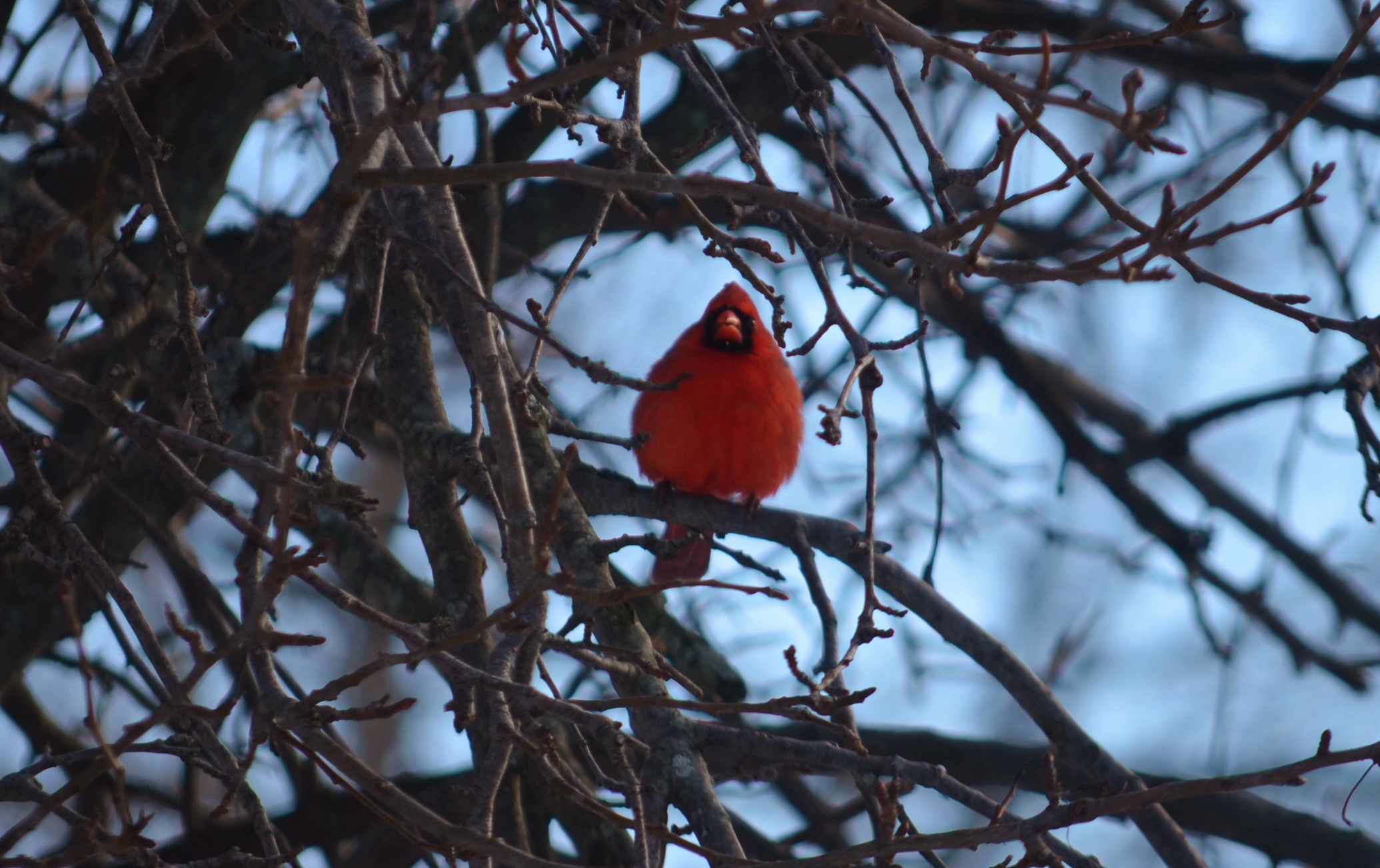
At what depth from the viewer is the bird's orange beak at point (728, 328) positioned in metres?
5.46

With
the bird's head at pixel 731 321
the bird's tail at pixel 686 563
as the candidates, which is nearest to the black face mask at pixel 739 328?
the bird's head at pixel 731 321

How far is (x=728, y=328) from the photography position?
548cm

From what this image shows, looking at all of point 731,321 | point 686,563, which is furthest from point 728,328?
point 686,563

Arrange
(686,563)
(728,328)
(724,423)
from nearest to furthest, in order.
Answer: (724,423) < (728,328) < (686,563)

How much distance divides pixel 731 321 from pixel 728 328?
60 millimetres

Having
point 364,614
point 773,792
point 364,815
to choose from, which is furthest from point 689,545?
point 364,614

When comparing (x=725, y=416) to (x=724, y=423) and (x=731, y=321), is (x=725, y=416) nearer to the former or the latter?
(x=724, y=423)

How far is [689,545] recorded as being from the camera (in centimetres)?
607

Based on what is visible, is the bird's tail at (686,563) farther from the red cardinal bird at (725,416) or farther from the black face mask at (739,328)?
the black face mask at (739,328)

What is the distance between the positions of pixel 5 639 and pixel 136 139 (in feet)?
7.56

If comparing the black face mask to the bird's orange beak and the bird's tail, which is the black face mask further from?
the bird's tail

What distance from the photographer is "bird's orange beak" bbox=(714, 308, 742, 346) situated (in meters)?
5.46

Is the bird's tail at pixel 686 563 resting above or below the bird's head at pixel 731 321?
below

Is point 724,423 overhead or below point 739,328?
below
